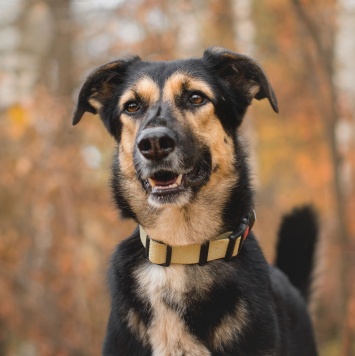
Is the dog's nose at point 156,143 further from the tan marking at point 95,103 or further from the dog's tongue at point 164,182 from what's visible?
the tan marking at point 95,103

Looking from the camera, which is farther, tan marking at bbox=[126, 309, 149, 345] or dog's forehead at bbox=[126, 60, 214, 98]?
dog's forehead at bbox=[126, 60, 214, 98]

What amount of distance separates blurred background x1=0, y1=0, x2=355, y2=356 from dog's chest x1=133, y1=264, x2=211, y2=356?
3.50 metres

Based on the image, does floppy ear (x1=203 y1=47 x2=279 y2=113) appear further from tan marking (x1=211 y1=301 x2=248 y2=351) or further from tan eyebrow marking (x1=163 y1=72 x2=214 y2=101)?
tan marking (x1=211 y1=301 x2=248 y2=351)

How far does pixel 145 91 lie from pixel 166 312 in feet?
4.19

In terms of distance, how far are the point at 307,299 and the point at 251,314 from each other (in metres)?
1.75

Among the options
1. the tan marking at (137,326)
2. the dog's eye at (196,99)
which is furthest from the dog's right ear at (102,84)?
the tan marking at (137,326)

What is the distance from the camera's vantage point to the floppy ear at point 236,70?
3775mm

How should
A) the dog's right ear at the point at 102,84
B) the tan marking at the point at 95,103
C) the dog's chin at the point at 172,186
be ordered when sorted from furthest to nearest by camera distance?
1. the tan marking at the point at 95,103
2. the dog's right ear at the point at 102,84
3. the dog's chin at the point at 172,186

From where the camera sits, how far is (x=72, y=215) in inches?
343

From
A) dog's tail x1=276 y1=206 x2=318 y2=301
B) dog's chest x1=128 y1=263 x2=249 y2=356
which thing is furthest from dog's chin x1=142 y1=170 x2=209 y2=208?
dog's tail x1=276 y1=206 x2=318 y2=301

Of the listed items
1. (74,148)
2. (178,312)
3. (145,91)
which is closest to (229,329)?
(178,312)

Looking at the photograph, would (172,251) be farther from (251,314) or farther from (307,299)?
(307,299)

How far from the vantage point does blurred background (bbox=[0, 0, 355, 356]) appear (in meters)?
8.56

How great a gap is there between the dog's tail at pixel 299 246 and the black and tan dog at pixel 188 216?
789 mm
